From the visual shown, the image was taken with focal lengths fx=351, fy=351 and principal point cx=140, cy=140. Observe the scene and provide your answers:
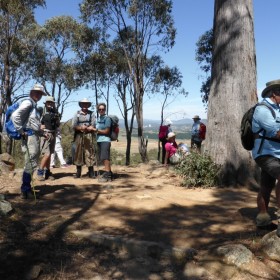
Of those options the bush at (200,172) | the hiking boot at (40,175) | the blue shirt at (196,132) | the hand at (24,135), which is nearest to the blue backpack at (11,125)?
the hand at (24,135)

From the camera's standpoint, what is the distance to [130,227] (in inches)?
175

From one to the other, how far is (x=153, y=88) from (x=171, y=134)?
742 inches

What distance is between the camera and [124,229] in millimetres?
4383

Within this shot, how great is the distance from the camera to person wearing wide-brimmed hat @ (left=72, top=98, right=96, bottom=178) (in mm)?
7508

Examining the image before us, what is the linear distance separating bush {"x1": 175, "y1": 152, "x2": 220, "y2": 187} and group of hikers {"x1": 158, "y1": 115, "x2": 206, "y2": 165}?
68.7 inches

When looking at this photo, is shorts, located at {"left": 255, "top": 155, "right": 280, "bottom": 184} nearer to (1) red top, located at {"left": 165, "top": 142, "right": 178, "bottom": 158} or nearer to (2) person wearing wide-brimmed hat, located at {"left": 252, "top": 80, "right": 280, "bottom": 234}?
(2) person wearing wide-brimmed hat, located at {"left": 252, "top": 80, "right": 280, "bottom": 234}

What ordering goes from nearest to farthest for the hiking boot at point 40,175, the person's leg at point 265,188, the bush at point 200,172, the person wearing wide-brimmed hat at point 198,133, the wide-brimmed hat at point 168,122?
the person's leg at point 265,188
the bush at point 200,172
the hiking boot at point 40,175
the wide-brimmed hat at point 168,122
the person wearing wide-brimmed hat at point 198,133

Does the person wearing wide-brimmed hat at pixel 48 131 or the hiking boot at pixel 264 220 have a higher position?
the person wearing wide-brimmed hat at pixel 48 131

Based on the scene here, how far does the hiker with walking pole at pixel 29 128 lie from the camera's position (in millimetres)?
5302

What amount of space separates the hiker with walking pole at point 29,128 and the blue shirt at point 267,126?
334 cm

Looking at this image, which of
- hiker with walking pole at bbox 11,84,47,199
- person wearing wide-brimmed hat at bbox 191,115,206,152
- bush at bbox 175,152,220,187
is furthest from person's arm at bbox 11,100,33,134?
person wearing wide-brimmed hat at bbox 191,115,206,152

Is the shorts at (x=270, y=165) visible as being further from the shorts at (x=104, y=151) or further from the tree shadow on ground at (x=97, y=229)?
the shorts at (x=104, y=151)

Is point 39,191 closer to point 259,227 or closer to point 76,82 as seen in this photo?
point 259,227

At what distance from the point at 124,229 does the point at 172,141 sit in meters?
6.04
